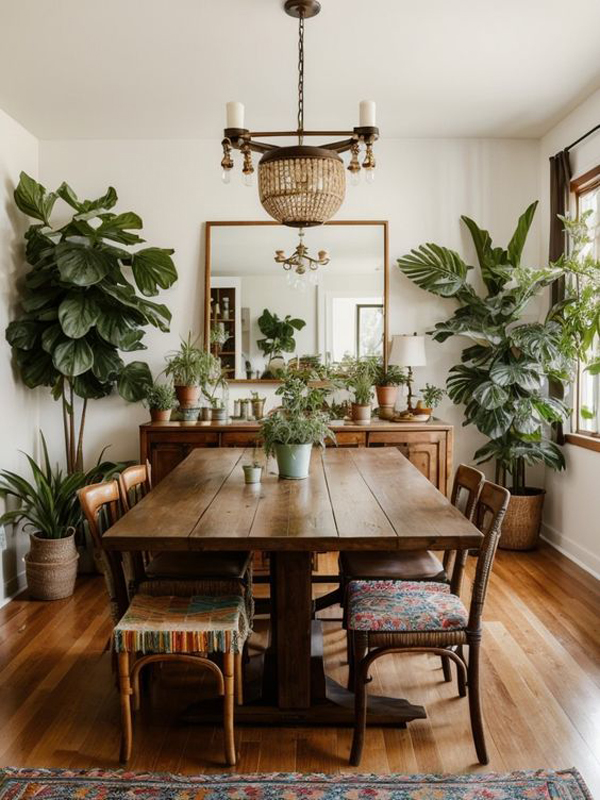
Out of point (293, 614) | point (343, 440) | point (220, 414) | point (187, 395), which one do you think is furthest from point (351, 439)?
point (293, 614)

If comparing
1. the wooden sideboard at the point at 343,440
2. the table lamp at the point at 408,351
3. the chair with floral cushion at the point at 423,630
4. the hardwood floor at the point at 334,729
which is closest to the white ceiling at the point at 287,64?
the table lamp at the point at 408,351

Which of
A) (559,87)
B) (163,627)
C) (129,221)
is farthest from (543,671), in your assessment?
(129,221)

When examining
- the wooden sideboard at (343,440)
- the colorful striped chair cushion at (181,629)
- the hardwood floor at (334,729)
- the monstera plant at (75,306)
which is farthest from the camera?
the wooden sideboard at (343,440)

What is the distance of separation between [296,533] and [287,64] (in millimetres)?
2706

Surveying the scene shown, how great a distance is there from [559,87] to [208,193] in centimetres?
241

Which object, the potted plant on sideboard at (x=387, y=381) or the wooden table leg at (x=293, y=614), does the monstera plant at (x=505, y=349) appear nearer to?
the potted plant on sideboard at (x=387, y=381)

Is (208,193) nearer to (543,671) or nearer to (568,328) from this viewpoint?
(568,328)

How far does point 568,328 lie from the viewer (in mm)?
4234

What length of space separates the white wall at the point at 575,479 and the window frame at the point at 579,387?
0.04 metres

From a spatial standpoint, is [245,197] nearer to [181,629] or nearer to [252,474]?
[252,474]

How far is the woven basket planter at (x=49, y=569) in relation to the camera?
3.91 metres

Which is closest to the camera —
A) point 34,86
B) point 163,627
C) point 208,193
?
point 163,627

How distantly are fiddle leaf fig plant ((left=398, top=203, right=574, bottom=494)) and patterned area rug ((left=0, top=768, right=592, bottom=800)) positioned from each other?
256cm

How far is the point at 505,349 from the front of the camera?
4539mm
